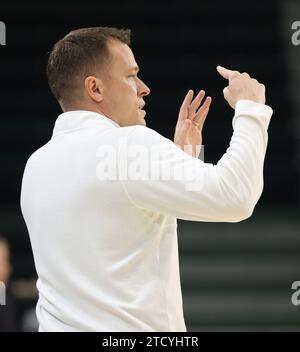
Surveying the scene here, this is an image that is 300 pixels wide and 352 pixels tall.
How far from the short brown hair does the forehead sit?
0.05ft

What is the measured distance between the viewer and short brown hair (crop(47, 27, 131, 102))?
6.06 ft

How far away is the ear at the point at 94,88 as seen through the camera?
1824mm

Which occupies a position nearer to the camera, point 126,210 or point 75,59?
point 126,210

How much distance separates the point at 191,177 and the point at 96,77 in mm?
357

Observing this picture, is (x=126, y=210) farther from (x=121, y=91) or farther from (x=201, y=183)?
(x=121, y=91)

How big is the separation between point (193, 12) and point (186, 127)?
420 centimetres

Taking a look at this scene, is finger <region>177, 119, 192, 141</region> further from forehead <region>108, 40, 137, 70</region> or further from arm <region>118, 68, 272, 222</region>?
arm <region>118, 68, 272, 222</region>

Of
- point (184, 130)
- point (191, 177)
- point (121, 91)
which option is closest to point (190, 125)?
point (184, 130)

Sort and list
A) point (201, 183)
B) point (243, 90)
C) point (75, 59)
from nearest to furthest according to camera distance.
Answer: point (201, 183) < point (243, 90) < point (75, 59)

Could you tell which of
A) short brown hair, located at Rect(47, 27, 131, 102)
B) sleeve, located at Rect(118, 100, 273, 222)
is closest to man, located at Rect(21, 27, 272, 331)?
sleeve, located at Rect(118, 100, 273, 222)

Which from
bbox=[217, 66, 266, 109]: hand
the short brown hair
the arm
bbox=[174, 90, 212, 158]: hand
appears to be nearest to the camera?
the arm

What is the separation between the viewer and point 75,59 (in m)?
1.85

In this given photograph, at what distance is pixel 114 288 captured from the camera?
1640 mm
